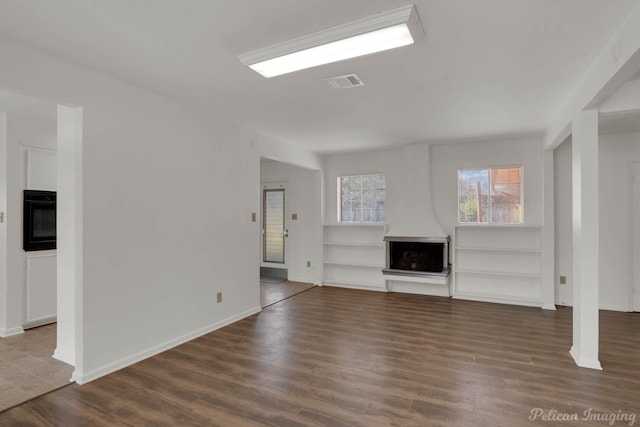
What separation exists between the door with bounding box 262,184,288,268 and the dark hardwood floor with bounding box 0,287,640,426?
288cm

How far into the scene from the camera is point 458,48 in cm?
231

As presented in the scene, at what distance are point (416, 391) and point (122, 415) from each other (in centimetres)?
203

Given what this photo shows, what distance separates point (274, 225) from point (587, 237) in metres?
5.28

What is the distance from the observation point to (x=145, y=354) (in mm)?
3084

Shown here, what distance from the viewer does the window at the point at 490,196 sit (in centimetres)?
511

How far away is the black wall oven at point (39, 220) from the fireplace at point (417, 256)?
4538 mm

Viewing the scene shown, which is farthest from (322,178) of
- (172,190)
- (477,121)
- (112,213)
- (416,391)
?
(416,391)

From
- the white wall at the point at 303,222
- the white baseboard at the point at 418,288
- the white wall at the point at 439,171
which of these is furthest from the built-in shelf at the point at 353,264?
the white wall at the point at 439,171

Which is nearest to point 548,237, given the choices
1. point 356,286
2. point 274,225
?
point 356,286

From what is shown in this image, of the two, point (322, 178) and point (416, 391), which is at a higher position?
point (322, 178)

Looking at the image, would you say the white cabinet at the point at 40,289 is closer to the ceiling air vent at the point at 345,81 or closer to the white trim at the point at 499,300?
the ceiling air vent at the point at 345,81

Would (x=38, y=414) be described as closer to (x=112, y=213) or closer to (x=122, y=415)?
(x=122, y=415)

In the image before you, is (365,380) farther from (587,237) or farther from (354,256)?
(354,256)

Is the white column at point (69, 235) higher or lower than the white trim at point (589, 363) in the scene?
higher
